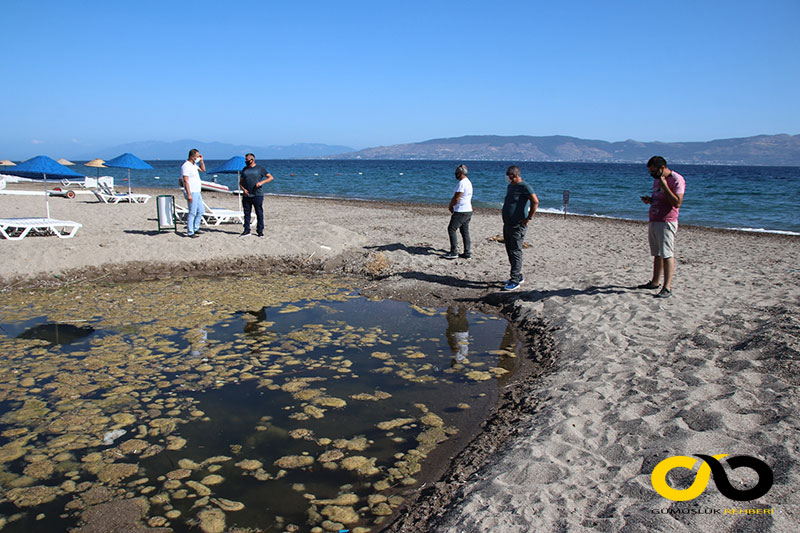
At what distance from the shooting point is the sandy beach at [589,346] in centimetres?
330

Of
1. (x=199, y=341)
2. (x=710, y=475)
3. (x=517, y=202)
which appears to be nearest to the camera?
(x=710, y=475)

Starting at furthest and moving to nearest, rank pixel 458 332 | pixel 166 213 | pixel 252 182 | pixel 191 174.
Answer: pixel 166 213 < pixel 252 182 < pixel 191 174 < pixel 458 332

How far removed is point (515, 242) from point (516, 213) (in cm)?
51

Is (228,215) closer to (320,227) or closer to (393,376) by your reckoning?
(320,227)

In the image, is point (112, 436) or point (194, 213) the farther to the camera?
point (194, 213)

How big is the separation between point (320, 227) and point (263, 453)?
9.51 metres

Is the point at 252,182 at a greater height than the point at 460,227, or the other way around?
the point at 252,182

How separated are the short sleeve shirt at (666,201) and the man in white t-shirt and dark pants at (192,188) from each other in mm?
8709

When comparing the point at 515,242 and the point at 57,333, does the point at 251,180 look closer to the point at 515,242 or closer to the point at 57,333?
the point at 57,333

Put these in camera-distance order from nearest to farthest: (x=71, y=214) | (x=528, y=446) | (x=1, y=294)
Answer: (x=528, y=446)
(x=1, y=294)
(x=71, y=214)

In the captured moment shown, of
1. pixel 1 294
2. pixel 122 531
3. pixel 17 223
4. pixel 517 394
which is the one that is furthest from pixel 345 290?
pixel 17 223

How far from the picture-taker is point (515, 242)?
8.54m

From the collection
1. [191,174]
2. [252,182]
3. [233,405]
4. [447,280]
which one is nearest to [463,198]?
[447,280]

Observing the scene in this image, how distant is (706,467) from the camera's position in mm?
3486
